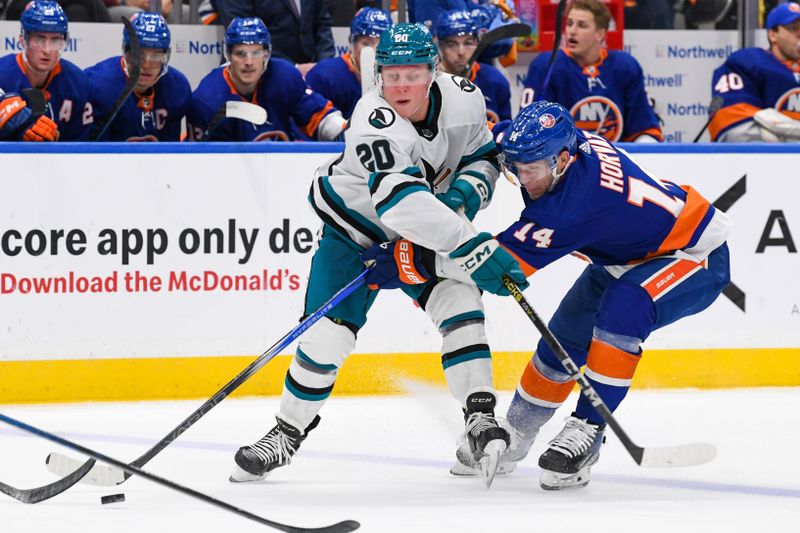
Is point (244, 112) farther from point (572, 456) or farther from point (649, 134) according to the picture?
point (572, 456)

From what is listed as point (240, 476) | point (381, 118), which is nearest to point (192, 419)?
point (240, 476)

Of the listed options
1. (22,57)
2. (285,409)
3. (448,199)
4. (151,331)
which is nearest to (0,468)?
(285,409)

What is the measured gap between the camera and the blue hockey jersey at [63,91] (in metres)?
5.03

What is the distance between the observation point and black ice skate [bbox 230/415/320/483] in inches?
139

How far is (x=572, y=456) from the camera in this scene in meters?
3.39

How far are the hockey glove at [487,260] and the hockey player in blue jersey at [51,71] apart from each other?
2.39 m

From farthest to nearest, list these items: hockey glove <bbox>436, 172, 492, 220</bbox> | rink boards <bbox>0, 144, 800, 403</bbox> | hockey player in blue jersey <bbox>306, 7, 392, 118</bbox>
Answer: hockey player in blue jersey <bbox>306, 7, 392, 118</bbox> → rink boards <bbox>0, 144, 800, 403</bbox> → hockey glove <bbox>436, 172, 492, 220</bbox>

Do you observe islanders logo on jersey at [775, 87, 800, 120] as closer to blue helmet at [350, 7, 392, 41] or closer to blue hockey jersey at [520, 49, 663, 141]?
blue hockey jersey at [520, 49, 663, 141]

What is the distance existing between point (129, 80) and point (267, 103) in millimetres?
573

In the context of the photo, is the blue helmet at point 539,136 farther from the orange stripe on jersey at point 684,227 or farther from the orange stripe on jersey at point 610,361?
the orange stripe on jersey at point 610,361

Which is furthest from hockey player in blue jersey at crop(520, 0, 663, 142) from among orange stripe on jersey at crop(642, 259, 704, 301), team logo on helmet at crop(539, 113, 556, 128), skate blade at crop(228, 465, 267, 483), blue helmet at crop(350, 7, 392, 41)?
skate blade at crop(228, 465, 267, 483)

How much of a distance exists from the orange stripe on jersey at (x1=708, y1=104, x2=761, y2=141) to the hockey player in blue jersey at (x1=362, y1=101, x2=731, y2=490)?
210 centimetres

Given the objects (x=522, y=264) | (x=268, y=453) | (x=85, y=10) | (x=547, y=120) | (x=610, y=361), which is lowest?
(x=268, y=453)

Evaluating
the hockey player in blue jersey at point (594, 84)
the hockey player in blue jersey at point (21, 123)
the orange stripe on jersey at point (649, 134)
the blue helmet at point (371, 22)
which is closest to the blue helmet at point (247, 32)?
the blue helmet at point (371, 22)
